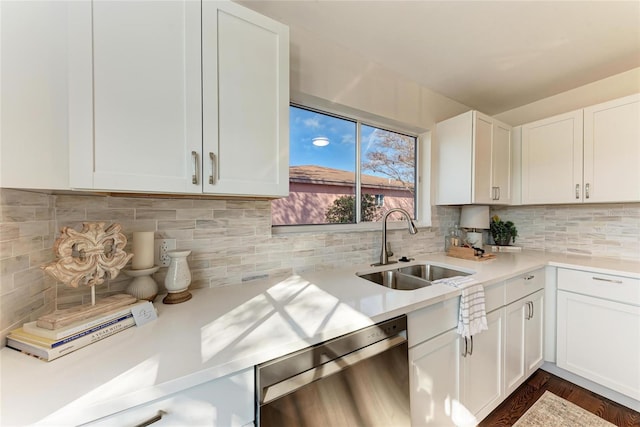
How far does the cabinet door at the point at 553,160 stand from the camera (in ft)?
6.66

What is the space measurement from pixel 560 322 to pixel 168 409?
2.58m

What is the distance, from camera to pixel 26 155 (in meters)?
0.75

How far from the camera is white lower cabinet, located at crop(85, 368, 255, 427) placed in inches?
23.0

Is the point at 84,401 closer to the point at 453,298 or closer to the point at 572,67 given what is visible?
the point at 453,298

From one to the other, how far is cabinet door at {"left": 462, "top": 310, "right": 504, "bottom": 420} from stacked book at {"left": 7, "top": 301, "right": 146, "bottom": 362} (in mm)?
1645

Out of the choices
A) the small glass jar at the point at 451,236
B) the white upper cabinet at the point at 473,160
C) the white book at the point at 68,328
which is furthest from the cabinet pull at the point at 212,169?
the small glass jar at the point at 451,236

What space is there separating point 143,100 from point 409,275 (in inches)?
64.8

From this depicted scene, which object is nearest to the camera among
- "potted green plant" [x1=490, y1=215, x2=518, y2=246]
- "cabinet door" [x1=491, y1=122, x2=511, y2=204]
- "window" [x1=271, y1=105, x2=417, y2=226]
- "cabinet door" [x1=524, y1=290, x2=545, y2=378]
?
"window" [x1=271, y1=105, x2=417, y2=226]

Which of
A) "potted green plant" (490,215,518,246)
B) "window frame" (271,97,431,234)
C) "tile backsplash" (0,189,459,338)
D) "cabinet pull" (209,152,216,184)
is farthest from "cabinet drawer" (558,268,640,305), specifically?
"cabinet pull" (209,152,216,184)

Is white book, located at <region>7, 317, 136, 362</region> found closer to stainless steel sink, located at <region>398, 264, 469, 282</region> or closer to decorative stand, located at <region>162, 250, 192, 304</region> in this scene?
decorative stand, located at <region>162, 250, 192, 304</region>

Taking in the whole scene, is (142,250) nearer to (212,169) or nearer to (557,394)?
(212,169)

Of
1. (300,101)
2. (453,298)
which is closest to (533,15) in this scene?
(300,101)

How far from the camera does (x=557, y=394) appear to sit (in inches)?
69.8

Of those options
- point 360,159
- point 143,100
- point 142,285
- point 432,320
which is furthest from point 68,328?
point 360,159
